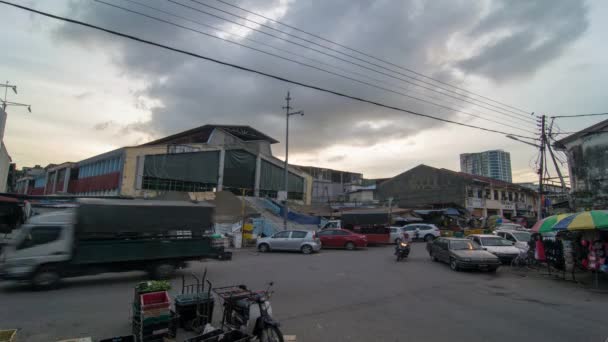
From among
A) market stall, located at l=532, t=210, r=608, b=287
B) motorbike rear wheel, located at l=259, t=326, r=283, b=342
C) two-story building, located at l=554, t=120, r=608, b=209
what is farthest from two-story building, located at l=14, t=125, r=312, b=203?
two-story building, located at l=554, t=120, r=608, b=209

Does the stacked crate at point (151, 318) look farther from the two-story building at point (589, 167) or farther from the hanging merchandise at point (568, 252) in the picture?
the two-story building at point (589, 167)

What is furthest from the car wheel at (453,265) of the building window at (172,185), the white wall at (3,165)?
the white wall at (3,165)

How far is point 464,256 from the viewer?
44.3ft

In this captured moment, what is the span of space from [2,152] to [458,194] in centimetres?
5354

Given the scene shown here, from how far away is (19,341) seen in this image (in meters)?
5.50

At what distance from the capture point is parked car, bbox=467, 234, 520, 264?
615 inches

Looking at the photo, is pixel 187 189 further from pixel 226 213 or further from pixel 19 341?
pixel 19 341

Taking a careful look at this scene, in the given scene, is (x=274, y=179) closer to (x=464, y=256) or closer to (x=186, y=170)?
(x=186, y=170)

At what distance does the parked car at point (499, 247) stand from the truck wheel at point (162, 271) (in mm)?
13744

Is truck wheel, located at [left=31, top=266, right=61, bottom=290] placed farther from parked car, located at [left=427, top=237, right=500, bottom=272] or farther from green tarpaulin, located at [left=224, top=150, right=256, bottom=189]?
green tarpaulin, located at [left=224, top=150, right=256, bottom=189]

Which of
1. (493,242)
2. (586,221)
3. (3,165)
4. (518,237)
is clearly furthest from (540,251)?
(3,165)

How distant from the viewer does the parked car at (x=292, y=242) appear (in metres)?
19.9

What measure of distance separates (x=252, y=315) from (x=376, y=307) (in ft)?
12.6

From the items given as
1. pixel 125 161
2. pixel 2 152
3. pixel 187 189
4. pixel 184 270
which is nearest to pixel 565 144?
pixel 184 270
